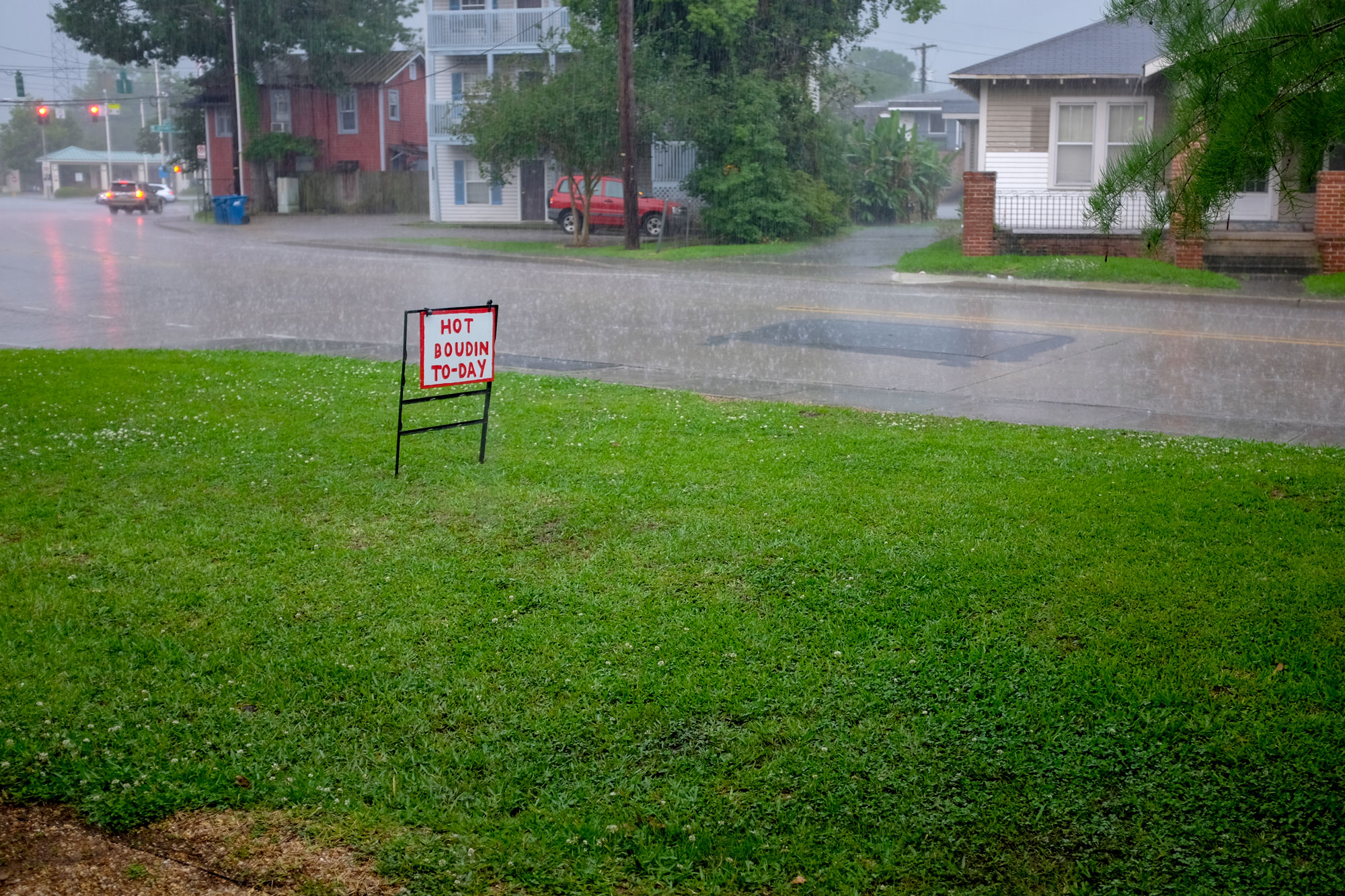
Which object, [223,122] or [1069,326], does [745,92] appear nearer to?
[1069,326]

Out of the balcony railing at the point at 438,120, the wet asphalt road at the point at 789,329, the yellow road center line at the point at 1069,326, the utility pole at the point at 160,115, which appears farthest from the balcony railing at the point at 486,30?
the utility pole at the point at 160,115

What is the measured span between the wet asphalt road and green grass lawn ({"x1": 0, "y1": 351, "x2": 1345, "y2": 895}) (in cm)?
274

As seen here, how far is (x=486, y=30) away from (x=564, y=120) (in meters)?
16.6

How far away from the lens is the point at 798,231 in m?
33.1

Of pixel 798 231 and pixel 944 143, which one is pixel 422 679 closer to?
pixel 798 231

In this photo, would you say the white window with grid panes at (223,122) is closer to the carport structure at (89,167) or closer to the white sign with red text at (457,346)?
the carport structure at (89,167)

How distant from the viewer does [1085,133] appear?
27.3 meters

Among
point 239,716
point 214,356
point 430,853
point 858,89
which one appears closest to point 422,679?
point 239,716

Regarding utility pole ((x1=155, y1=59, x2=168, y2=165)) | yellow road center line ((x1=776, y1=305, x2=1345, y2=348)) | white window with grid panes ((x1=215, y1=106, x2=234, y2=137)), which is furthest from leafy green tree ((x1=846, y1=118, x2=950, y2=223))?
utility pole ((x1=155, y1=59, x2=168, y2=165))

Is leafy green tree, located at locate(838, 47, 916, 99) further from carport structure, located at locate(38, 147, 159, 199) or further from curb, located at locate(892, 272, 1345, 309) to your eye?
curb, located at locate(892, 272, 1345, 309)

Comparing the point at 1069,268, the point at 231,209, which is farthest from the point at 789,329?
the point at 231,209

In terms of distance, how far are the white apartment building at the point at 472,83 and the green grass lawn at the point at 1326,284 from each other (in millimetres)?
28664

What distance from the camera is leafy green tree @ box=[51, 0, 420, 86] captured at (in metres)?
50.7

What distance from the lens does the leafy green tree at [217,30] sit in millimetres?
50656
